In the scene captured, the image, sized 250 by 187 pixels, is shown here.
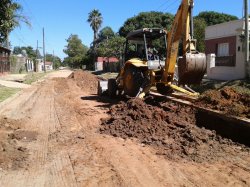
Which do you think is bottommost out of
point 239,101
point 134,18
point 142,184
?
point 142,184

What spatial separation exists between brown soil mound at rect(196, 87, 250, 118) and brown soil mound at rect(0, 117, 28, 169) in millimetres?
4844

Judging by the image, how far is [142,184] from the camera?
20.0 feet

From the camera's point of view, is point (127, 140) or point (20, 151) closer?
point (20, 151)

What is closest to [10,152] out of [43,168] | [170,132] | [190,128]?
[43,168]

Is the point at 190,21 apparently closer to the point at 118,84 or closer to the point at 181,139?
the point at 181,139

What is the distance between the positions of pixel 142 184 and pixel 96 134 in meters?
3.95

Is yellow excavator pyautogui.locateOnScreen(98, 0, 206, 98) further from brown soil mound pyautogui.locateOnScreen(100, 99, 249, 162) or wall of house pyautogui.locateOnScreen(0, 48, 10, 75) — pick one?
wall of house pyautogui.locateOnScreen(0, 48, 10, 75)

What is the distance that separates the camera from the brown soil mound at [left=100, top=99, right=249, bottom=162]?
7.81m

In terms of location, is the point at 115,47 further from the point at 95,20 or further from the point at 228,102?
the point at 228,102

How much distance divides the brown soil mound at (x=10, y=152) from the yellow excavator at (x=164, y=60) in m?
5.23

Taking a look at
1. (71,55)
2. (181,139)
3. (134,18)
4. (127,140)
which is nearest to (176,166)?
(181,139)

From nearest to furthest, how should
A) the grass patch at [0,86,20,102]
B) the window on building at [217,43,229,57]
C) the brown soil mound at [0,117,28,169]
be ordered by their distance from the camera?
the brown soil mound at [0,117,28,169], the grass patch at [0,86,20,102], the window on building at [217,43,229,57]

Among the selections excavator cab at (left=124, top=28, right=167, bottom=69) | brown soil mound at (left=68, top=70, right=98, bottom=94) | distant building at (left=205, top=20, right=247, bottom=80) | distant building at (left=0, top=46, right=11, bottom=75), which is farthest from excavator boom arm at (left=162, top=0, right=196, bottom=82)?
distant building at (left=0, top=46, right=11, bottom=75)

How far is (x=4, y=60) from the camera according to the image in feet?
161
